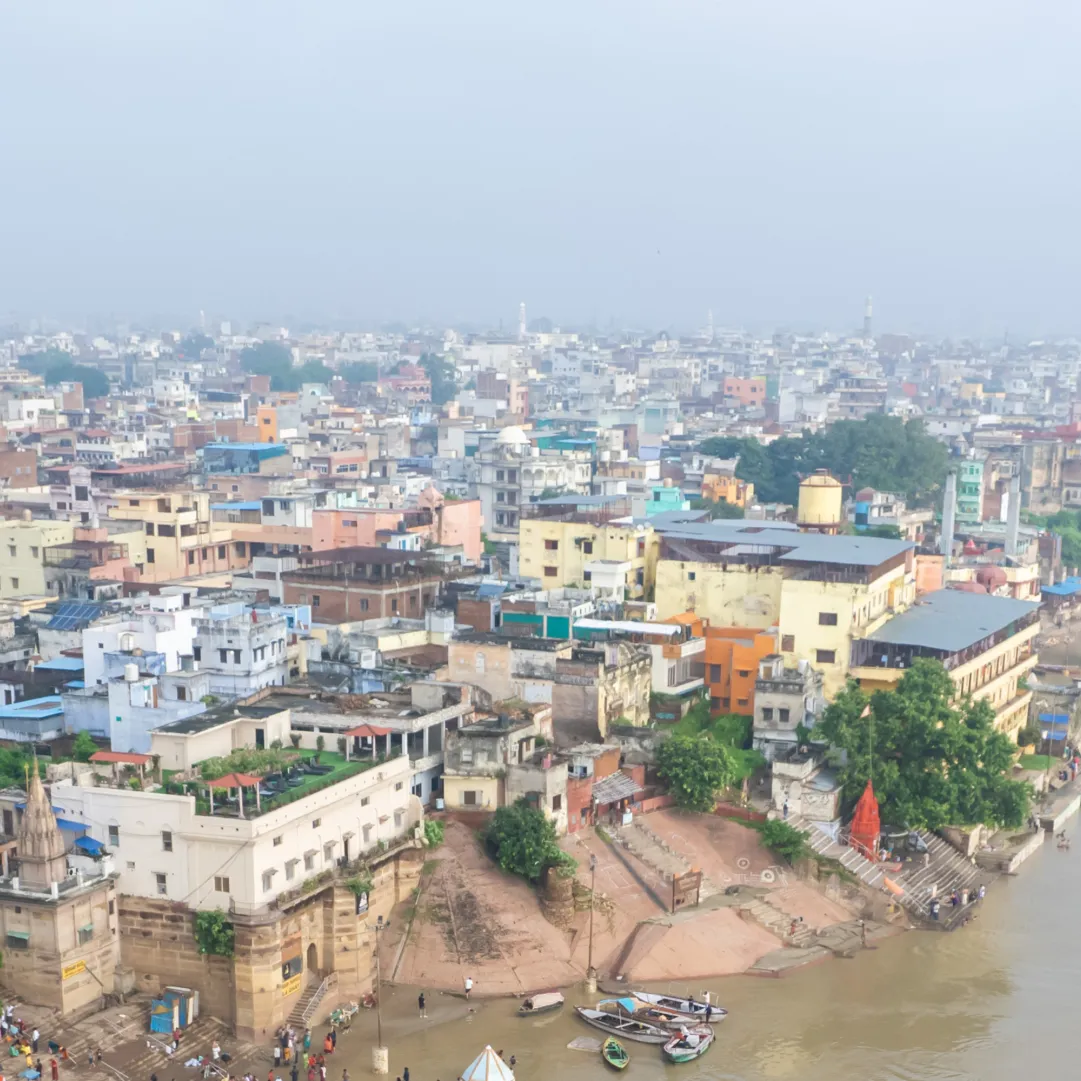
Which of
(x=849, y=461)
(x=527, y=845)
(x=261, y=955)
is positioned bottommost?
(x=261, y=955)

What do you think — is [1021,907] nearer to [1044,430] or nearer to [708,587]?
[708,587]

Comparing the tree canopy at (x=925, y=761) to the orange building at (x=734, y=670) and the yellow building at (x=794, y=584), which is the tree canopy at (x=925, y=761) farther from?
the yellow building at (x=794, y=584)

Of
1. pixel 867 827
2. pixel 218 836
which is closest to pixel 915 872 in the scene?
pixel 867 827

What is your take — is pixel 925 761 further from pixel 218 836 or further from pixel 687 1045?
pixel 218 836

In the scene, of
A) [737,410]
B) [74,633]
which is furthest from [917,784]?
[737,410]

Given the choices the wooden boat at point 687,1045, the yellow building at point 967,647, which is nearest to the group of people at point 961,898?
the yellow building at point 967,647
